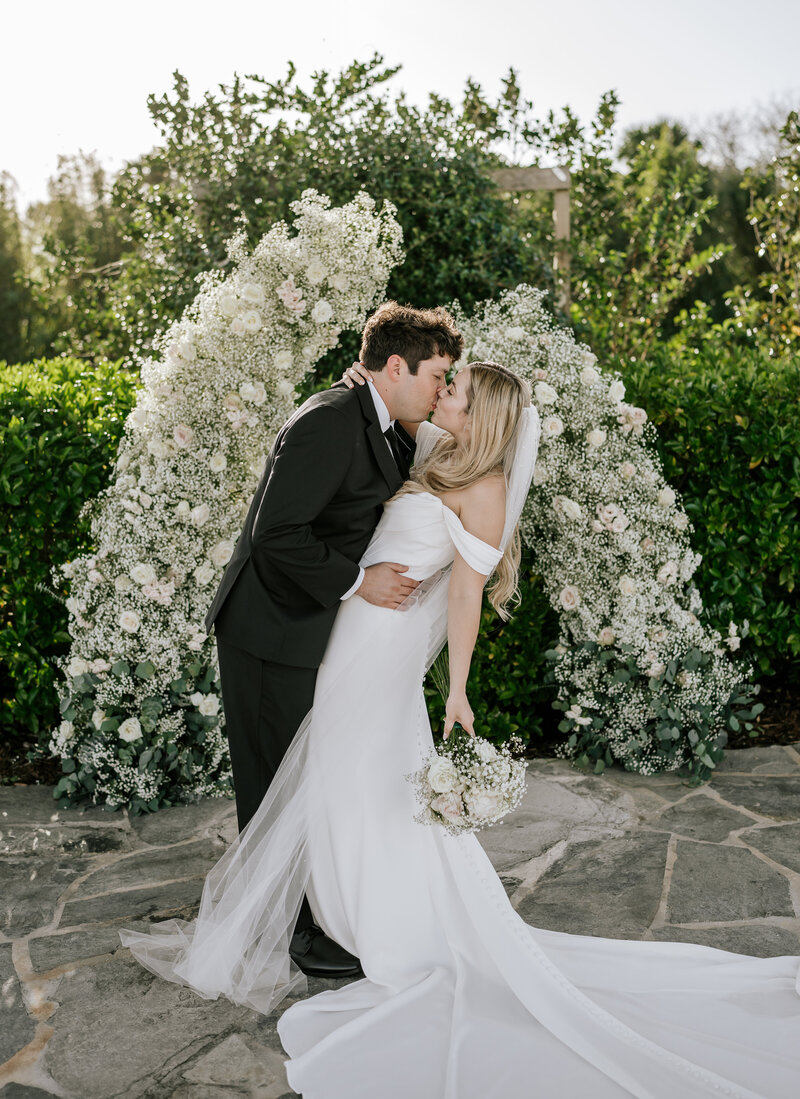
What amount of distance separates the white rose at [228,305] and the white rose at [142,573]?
124cm

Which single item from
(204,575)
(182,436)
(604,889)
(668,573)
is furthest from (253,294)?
(604,889)

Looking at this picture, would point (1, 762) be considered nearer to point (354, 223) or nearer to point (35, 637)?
point (35, 637)

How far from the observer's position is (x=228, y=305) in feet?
14.2

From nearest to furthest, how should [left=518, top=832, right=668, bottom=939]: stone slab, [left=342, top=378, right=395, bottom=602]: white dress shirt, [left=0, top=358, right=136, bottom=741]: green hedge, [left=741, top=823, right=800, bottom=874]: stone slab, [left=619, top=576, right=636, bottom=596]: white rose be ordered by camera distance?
[left=342, top=378, right=395, bottom=602]: white dress shirt
[left=518, top=832, right=668, bottom=939]: stone slab
[left=741, top=823, right=800, bottom=874]: stone slab
[left=619, top=576, right=636, bottom=596]: white rose
[left=0, top=358, right=136, bottom=741]: green hedge

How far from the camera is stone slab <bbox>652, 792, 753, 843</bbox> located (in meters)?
4.07

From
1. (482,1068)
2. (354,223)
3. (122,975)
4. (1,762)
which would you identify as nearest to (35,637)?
(1,762)

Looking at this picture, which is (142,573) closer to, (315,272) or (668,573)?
(315,272)

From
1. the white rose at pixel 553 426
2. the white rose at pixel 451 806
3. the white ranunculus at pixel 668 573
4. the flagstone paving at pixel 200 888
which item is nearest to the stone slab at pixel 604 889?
the flagstone paving at pixel 200 888

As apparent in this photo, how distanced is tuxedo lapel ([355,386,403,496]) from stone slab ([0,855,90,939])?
2.08 m

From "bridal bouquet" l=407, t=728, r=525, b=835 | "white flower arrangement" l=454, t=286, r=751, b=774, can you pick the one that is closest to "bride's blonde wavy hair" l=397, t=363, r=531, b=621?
"bridal bouquet" l=407, t=728, r=525, b=835

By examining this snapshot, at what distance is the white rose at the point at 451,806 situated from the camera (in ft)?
8.84

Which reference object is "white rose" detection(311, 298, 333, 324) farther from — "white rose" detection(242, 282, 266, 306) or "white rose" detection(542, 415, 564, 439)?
"white rose" detection(542, 415, 564, 439)

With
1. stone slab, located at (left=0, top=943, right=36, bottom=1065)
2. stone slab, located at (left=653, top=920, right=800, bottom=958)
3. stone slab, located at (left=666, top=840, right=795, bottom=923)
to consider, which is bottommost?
stone slab, located at (left=0, top=943, right=36, bottom=1065)

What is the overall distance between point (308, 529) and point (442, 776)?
0.86 m
